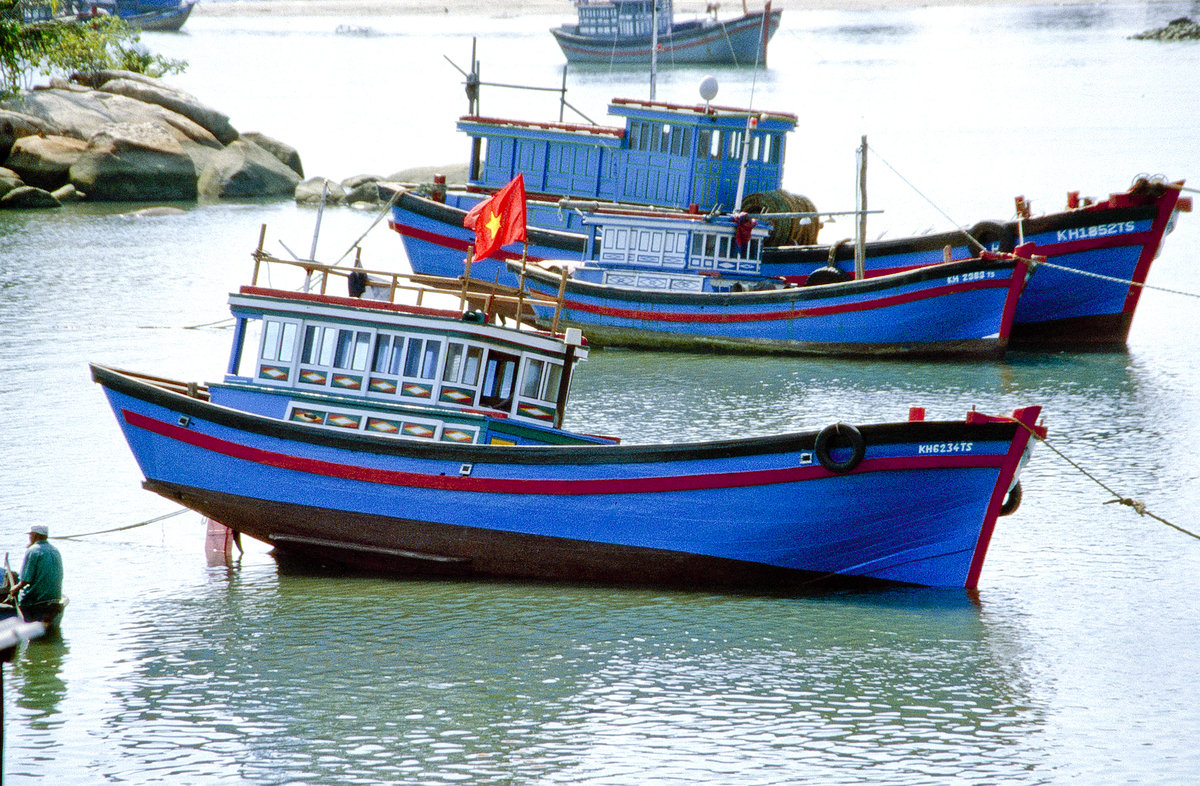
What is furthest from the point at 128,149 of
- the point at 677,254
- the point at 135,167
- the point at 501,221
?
the point at 501,221

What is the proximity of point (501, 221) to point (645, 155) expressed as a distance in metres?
15.3

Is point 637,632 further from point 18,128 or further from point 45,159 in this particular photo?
point 18,128

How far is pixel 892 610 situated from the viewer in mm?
14305

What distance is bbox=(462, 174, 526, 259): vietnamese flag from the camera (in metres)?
16.3

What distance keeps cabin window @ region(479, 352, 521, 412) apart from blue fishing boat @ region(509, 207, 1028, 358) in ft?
38.1

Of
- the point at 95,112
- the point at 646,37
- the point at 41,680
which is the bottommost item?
the point at 41,680

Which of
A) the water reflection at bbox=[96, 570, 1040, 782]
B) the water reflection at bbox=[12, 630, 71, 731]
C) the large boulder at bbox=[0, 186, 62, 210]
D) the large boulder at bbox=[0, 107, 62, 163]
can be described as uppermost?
the large boulder at bbox=[0, 107, 62, 163]

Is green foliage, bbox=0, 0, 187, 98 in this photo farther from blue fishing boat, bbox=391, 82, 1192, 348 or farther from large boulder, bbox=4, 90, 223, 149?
blue fishing boat, bbox=391, 82, 1192, 348

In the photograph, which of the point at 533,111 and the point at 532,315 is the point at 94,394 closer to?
the point at 532,315

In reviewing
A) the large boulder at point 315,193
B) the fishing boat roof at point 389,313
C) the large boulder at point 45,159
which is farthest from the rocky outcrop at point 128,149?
the fishing boat roof at point 389,313

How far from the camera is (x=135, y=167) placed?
48.1m

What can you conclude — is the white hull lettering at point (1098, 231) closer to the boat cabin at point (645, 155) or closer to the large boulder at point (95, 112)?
the boat cabin at point (645, 155)

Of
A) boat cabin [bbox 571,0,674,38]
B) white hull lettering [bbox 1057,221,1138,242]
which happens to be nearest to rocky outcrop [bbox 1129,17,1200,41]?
boat cabin [bbox 571,0,674,38]

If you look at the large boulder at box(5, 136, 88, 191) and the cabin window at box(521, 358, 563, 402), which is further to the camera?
the large boulder at box(5, 136, 88, 191)
